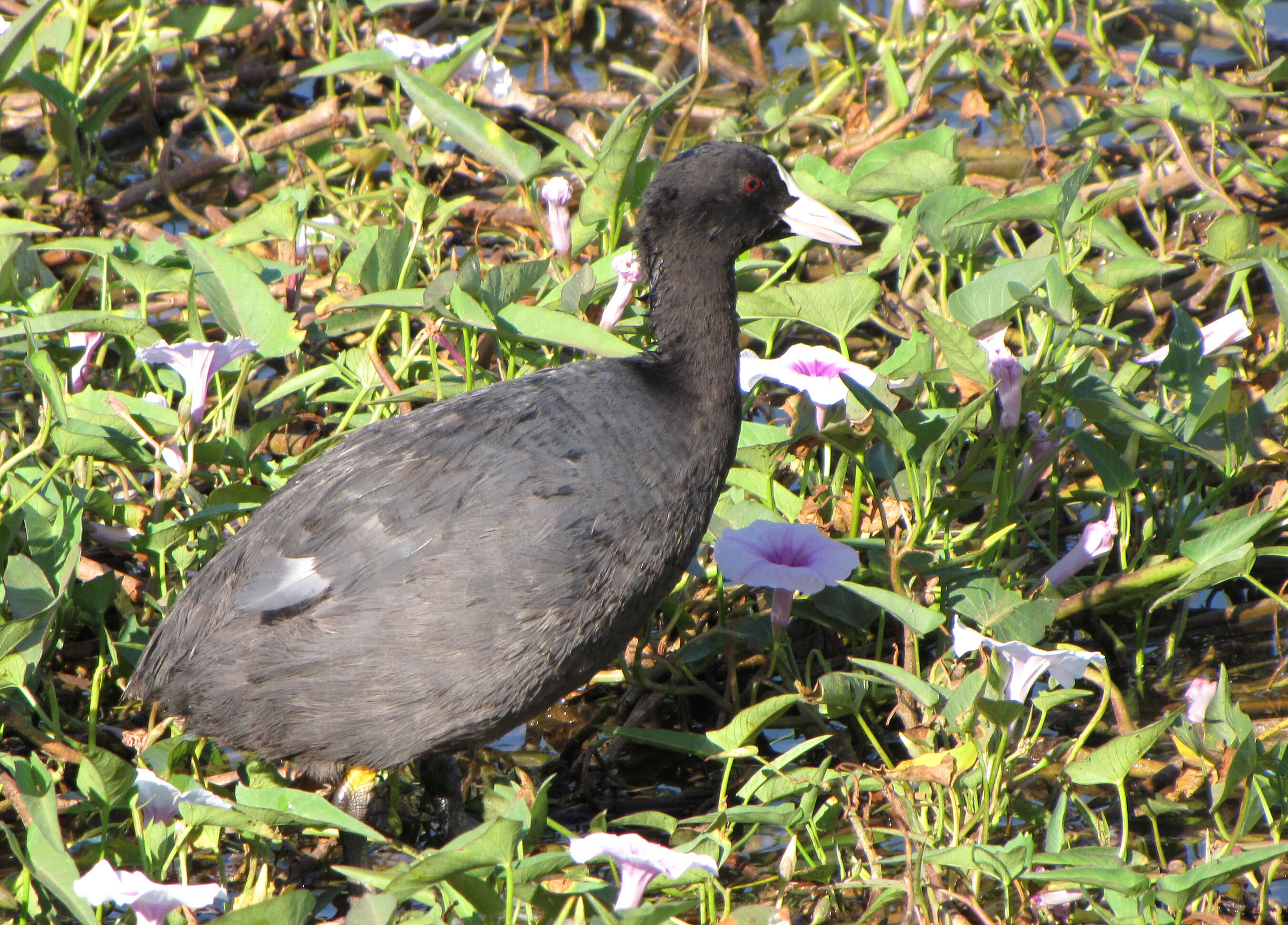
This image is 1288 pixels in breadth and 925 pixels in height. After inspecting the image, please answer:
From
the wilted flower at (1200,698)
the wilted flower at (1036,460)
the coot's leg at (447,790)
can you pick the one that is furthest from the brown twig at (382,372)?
the wilted flower at (1200,698)

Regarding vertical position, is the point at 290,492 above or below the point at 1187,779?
above

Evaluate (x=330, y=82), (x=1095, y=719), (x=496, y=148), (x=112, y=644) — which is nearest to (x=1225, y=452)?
(x=1095, y=719)

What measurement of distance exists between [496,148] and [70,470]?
1.57m

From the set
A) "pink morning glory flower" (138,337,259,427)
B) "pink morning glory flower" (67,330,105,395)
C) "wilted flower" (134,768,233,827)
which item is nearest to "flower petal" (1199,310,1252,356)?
"pink morning glory flower" (138,337,259,427)

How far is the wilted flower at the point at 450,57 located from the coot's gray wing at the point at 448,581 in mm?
2319

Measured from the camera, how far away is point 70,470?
4.08 m

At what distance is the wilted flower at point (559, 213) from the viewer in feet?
14.2

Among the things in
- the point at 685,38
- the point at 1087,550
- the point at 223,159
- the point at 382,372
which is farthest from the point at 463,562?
the point at 685,38

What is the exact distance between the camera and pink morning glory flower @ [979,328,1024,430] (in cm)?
348

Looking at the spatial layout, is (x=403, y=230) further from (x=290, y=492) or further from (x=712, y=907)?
(x=712, y=907)

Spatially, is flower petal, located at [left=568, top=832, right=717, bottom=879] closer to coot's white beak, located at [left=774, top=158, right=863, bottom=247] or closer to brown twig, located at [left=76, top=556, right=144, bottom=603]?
coot's white beak, located at [left=774, top=158, right=863, bottom=247]

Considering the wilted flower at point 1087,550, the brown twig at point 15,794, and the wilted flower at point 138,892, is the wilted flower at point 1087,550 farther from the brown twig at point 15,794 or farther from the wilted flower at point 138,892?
the brown twig at point 15,794

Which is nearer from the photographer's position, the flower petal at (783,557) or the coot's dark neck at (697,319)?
the flower petal at (783,557)

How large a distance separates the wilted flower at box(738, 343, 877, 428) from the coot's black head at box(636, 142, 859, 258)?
0.30 m
